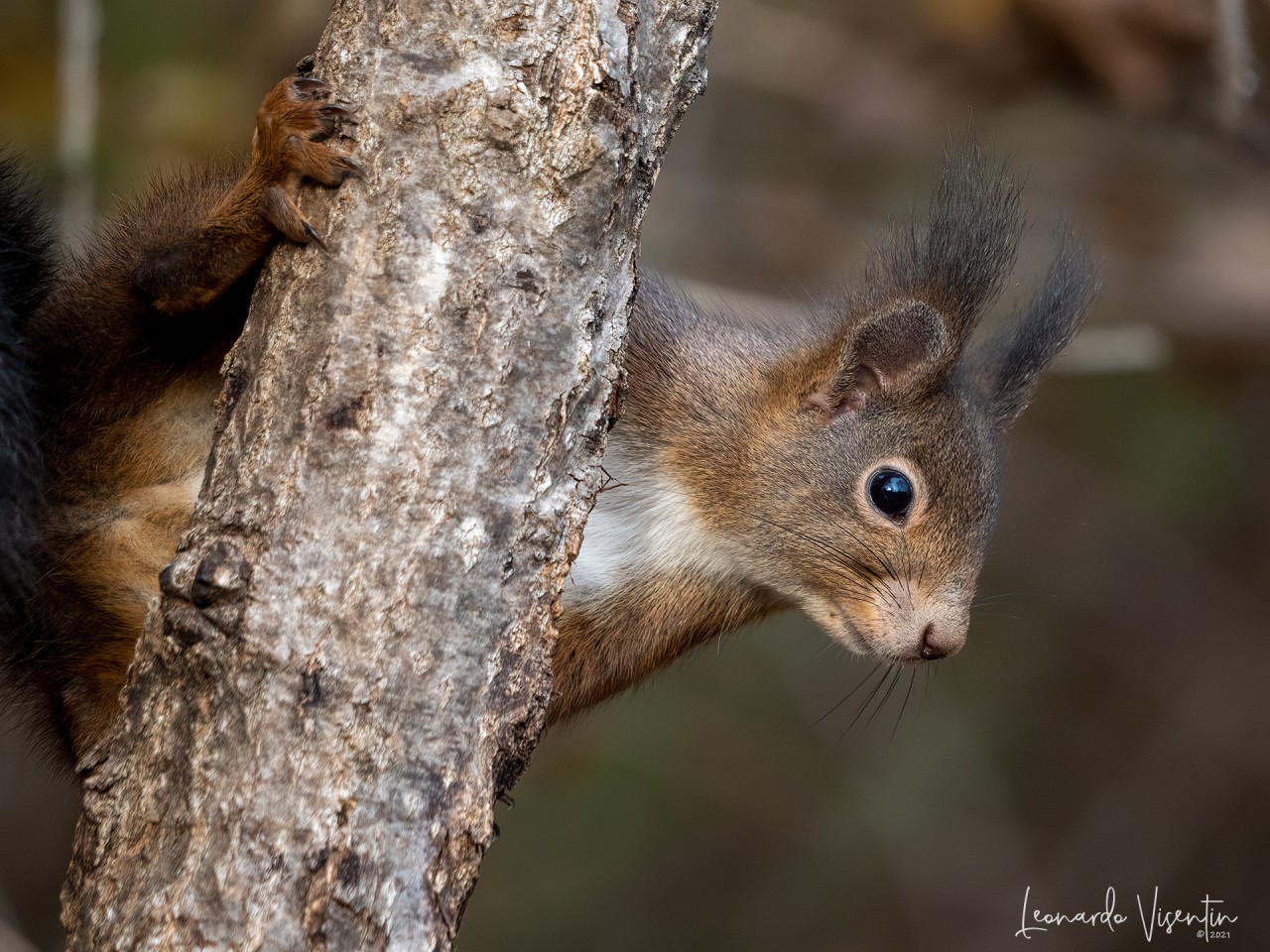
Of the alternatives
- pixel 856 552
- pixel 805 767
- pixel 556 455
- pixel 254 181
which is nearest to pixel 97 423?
pixel 254 181

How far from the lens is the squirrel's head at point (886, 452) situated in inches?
116

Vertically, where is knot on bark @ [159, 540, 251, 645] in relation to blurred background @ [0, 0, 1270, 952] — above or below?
above

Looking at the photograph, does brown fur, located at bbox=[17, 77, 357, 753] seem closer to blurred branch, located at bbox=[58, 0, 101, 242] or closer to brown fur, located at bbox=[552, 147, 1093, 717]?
brown fur, located at bbox=[552, 147, 1093, 717]

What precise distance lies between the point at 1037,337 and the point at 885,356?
50cm

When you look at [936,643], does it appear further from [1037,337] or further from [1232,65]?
[1232,65]


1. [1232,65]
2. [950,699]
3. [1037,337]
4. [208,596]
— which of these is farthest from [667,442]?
[950,699]

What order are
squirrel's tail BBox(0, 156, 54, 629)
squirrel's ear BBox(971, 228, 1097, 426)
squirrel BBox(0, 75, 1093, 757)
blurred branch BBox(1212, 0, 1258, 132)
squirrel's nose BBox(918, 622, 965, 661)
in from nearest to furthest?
squirrel's tail BBox(0, 156, 54, 629)
squirrel BBox(0, 75, 1093, 757)
squirrel's nose BBox(918, 622, 965, 661)
squirrel's ear BBox(971, 228, 1097, 426)
blurred branch BBox(1212, 0, 1258, 132)

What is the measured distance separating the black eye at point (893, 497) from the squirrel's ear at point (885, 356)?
19cm

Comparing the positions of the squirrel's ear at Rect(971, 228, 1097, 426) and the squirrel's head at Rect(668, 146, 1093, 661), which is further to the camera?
the squirrel's ear at Rect(971, 228, 1097, 426)

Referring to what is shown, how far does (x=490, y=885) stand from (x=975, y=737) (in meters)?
2.71

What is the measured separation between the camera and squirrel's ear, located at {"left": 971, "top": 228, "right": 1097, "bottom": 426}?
3240mm

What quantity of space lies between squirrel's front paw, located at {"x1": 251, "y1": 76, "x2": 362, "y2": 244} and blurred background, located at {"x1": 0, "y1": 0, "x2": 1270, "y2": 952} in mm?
3655

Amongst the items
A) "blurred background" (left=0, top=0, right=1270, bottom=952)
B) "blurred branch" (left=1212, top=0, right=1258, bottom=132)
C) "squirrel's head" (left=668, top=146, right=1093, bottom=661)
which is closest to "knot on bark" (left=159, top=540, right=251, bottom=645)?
"squirrel's head" (left=668, top=146, right=1093, bottom=661)

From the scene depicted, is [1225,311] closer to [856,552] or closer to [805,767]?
[856,552]
